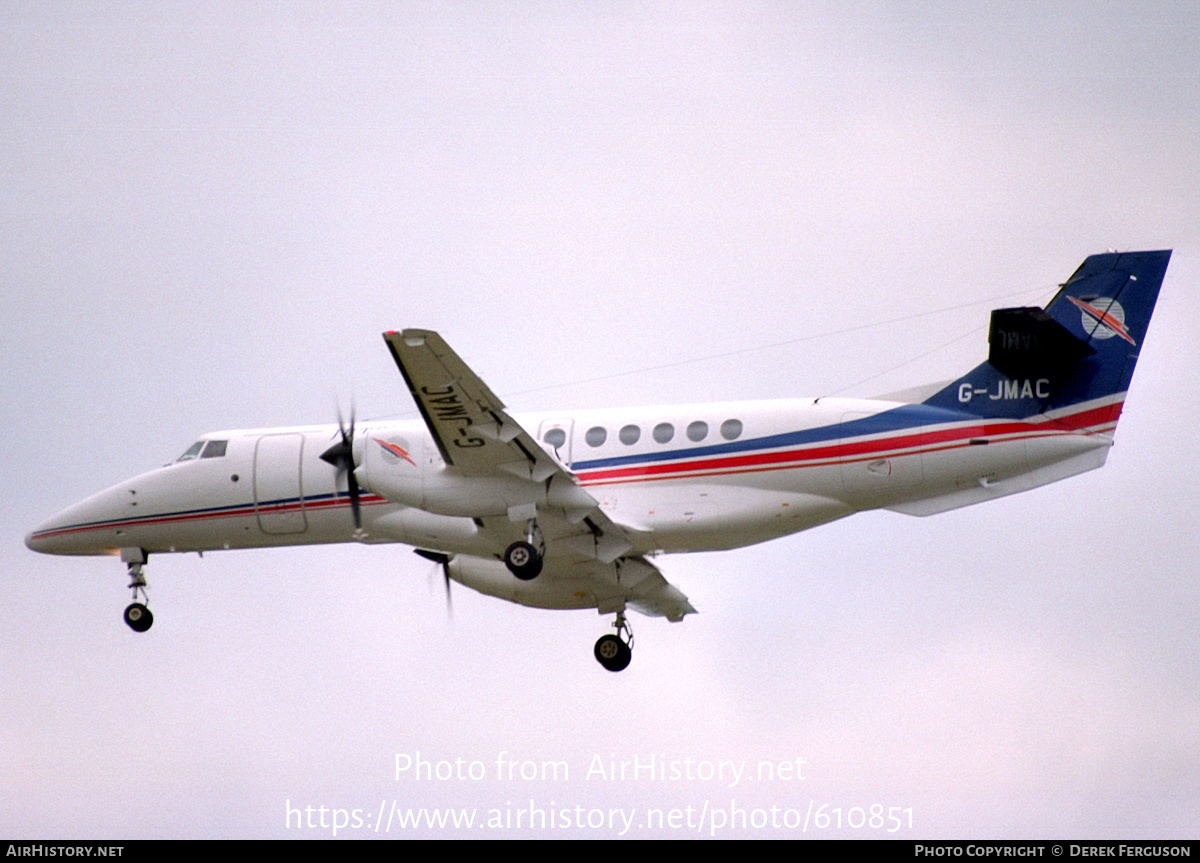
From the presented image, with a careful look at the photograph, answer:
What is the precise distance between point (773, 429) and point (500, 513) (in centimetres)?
498

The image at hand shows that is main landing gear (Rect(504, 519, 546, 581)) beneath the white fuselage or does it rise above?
beneath

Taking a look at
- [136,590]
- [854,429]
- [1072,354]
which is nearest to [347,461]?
[136,590]

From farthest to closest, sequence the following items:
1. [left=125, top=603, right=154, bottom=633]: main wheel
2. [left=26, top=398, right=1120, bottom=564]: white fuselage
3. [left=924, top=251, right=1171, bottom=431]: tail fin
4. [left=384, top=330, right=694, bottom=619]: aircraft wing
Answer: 1. [left=125, top=603, right=154, bottom=633]: main wheel
2. [left=924, top=251, right=1171, bottom=431]: tail fin
3. [left=26, top=398, right=1120, bottom=564]: white fuselage
4. [left=384, top=330, right=694, bottom=619]: aircraft wing

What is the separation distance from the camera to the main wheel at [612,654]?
3272 centimetres


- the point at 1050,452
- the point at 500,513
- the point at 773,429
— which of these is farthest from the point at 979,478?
the point at 500,513

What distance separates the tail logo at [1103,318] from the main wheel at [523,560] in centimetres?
1037

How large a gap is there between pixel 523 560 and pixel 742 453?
4253 mm

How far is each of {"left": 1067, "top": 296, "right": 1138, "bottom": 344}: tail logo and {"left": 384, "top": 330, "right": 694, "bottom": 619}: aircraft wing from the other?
28.6ft

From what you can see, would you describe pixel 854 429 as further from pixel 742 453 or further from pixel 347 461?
pixel 347 461

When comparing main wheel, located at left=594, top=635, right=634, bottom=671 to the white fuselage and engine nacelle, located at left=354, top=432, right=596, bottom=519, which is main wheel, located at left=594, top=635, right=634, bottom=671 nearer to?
the white fuselage

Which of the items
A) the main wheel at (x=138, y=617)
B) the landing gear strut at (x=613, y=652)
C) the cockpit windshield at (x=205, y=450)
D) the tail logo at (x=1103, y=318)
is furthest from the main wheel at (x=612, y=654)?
the tail logo at (x=1103, y=318)

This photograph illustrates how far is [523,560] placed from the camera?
28.6 meters

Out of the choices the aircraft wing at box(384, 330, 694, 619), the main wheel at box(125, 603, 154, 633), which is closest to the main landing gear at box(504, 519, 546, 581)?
the aircraft wing at box(384, 330, 694, 619)

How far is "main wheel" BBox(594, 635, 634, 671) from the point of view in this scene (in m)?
32.7
